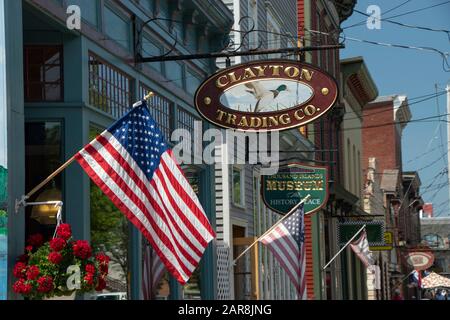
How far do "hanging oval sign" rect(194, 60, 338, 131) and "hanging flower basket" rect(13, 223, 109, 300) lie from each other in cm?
636

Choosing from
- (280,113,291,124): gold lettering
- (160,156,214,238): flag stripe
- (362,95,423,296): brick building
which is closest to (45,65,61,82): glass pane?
(160,156,214,238): flag stripe

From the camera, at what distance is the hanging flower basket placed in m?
9.82

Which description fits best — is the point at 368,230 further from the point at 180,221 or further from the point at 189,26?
the point at 180,221

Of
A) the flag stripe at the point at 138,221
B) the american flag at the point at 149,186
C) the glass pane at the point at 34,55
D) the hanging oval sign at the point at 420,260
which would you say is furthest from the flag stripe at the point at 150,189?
the hanging oval sign at the point at 420,260

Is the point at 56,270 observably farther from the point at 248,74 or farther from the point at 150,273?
the point at 248,74

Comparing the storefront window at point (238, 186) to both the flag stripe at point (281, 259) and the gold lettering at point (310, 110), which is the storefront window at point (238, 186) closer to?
the flag stripe at point (281, 259)

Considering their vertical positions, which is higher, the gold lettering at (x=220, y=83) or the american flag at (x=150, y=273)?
the gold lettering at (x=220, y=83)

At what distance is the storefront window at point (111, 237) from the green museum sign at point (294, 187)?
858 cm

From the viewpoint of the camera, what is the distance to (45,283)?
9781mm

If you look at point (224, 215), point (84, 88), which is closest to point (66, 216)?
point (84, 88)

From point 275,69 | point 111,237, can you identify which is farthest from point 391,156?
point 111,237

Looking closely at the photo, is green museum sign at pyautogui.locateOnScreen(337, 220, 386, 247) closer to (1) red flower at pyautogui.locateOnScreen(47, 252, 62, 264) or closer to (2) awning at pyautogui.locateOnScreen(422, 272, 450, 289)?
(2) awning at pyautogui.locateOnScreen(422, 272, 450, 289)

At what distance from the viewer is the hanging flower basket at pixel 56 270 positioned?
387 inches
